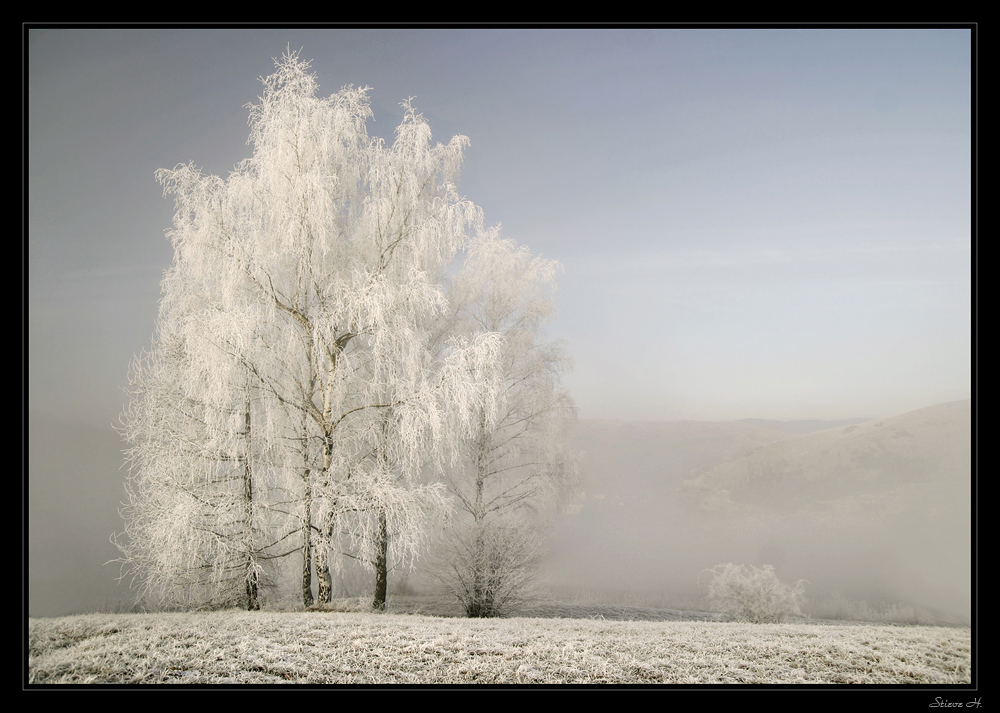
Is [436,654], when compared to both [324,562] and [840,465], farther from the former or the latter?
[840,465]

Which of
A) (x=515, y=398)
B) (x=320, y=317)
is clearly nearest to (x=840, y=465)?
(x=515, y=398)

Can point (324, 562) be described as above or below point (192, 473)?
below

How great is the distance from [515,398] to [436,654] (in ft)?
20.4

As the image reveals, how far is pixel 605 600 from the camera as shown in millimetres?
12797

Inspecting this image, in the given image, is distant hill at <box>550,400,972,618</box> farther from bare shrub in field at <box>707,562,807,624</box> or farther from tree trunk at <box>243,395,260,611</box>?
tree trunk at <box>243,395,260,611</box>

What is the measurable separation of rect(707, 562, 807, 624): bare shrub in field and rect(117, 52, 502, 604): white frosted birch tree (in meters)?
Result: 6.57

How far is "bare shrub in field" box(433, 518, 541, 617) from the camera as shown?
827cm

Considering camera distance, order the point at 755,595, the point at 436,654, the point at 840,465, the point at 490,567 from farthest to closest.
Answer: the point at 840,465 < the point at 755,595 < the point at 490,567 < the point at 436,654

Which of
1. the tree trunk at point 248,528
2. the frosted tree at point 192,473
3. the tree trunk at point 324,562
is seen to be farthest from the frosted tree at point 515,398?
the frosted tree at point 192,473

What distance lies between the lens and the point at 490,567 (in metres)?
8.30

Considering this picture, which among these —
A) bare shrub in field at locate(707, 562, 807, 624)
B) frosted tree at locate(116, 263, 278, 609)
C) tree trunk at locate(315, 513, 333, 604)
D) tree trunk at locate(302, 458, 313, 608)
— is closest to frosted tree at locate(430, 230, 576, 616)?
tree trunk at locate(315, 513, 333, 604)
